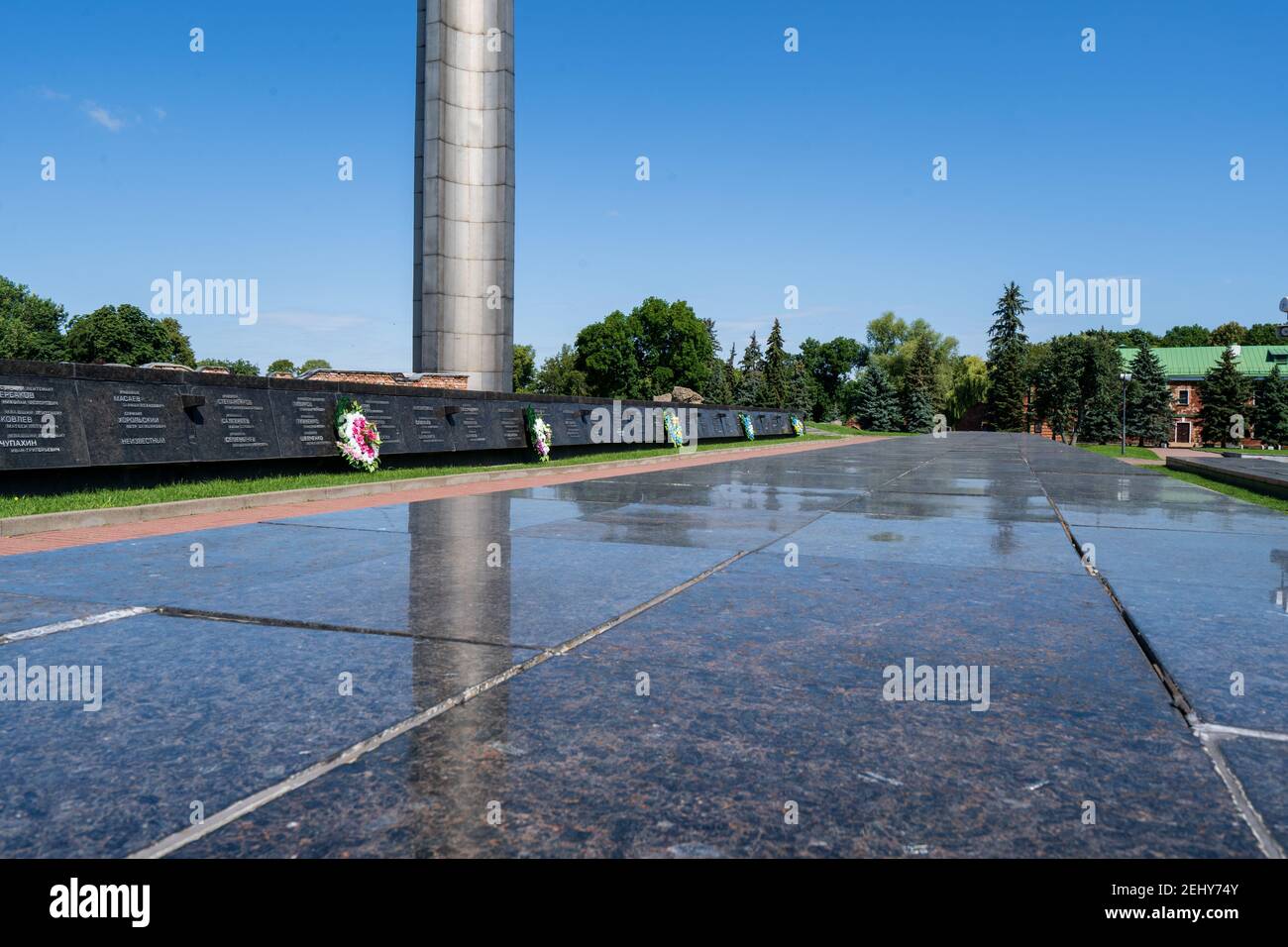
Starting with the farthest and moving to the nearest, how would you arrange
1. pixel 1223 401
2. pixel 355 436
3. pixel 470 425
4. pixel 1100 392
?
1. pixel 1100 392
2. pixel 1223 401
3. pixel 470 425
4. pixel 355 436

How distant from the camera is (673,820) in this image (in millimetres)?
2328

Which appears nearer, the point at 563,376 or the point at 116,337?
the point at 116,337

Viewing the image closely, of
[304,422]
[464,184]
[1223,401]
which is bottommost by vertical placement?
[304,422]

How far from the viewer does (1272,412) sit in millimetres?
68500

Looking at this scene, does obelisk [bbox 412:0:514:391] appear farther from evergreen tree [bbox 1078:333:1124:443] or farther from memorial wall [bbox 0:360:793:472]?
evergreen tree [bbox 1078:333:1124:443]

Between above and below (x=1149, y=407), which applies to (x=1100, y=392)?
above

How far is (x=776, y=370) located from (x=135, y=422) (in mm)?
84027

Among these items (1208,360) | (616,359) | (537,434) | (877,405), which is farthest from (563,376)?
(537,434)

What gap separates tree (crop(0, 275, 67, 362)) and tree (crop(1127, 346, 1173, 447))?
100 m

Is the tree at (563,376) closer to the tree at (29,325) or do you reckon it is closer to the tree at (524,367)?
the tree at (524,367)

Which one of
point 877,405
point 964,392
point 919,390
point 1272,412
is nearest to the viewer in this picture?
point 1272,412

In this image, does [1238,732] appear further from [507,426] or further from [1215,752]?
[507,426]

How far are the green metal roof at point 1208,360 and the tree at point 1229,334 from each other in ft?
44.4
